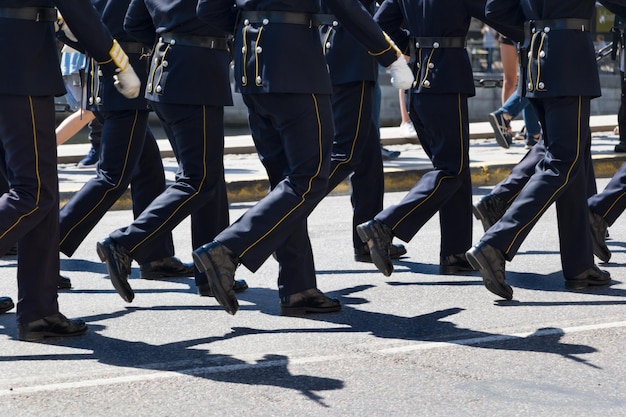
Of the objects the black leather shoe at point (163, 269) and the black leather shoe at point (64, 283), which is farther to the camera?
the black leather shoe at point (163, 269)

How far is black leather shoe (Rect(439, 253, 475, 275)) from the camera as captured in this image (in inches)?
283

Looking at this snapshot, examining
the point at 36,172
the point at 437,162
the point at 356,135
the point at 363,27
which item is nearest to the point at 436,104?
the point at 437,162

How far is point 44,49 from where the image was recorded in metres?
5.51

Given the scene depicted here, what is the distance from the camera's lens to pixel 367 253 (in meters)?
7.65

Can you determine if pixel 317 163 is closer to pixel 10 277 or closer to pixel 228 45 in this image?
pixel 228 45

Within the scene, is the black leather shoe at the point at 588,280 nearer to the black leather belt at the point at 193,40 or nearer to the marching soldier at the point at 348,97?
the marching soldier at the point at 348,97

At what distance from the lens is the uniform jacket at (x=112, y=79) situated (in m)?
6.88

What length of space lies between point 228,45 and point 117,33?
30.2 inches

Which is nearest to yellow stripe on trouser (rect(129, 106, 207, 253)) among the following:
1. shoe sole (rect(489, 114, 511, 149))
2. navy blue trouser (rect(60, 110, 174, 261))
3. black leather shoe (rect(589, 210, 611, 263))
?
navy blue trouser (rect(60, 110, 174, 261))

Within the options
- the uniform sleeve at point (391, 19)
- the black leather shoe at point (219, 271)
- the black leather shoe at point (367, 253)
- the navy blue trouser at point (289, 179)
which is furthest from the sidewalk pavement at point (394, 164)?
the black leather shoe at point (219, 271)

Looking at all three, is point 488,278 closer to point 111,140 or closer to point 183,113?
point 183,113

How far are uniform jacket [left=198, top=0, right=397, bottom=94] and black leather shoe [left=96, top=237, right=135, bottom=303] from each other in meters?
0.96

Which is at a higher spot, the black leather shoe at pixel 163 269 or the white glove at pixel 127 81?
the white glove at pixel 127 81

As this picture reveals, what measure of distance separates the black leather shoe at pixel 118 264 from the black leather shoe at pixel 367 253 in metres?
1.70
